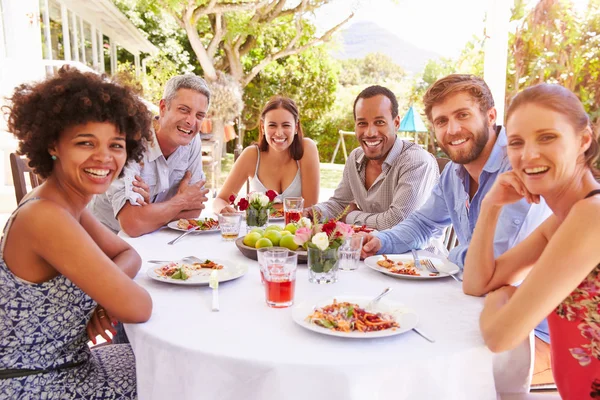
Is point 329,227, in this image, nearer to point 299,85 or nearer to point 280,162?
point 280,162

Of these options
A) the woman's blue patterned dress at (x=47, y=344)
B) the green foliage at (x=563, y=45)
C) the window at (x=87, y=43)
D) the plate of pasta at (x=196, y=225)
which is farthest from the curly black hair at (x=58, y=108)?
the window at (x=87, y=43)

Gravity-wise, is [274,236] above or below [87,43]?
below

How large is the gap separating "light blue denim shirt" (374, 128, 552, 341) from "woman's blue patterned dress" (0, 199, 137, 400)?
1213 millimetres

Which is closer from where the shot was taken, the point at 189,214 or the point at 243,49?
the point at 189,214

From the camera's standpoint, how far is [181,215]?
9.18 feet

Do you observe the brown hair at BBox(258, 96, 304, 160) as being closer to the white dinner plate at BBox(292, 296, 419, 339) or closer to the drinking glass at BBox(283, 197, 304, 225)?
the drinking glass at BBox(283, 197, 304, 225)

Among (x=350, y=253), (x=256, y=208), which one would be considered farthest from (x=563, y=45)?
(x=350, y=253)

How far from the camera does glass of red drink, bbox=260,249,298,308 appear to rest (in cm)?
144

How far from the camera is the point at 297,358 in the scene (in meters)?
1.13

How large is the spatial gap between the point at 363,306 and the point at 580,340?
0.59 meters

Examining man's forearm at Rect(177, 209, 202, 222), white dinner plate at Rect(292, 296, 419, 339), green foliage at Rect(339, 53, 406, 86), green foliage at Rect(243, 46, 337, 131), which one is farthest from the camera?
green foliage at Rect(339, 53, 406, 86)

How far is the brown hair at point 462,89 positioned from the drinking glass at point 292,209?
0.80 m

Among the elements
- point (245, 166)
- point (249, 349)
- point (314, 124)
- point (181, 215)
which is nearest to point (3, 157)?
point (245, 166)

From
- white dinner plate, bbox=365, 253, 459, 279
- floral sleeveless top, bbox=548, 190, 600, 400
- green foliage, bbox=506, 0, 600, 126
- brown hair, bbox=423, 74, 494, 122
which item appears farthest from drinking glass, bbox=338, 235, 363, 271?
green foliage, bbox=506, 0, 600, 126
